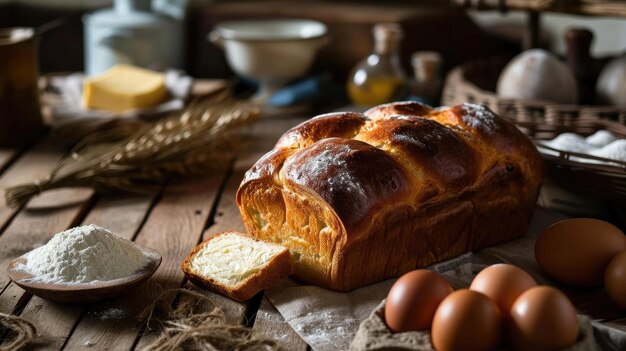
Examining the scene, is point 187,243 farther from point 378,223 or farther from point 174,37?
point 174,37

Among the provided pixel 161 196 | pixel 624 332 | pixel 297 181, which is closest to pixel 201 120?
pixel 161 196

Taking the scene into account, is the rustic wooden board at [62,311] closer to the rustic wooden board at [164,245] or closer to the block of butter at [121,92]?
the rustic wooden board at [164,245]

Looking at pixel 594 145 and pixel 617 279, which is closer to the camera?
pixel 617 279

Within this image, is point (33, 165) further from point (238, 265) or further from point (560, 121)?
point (560, 121)

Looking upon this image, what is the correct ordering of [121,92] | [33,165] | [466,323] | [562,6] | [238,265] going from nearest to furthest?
[466,323] → [238,265] → [33,165] → [562,6] → [121,92]

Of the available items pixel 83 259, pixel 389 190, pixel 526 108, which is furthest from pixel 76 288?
pixel 526 108

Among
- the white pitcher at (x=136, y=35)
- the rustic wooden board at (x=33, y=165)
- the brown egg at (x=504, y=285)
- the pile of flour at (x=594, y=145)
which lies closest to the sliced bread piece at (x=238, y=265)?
the brown egg at (x=504, y=285)
